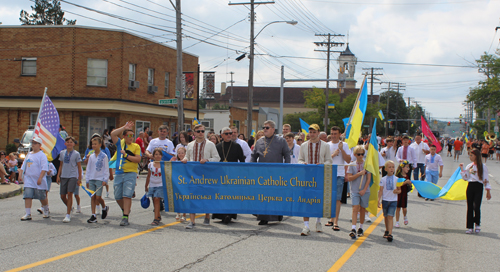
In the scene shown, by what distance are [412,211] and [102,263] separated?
8016 mm

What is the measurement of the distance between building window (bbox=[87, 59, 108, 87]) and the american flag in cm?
1905

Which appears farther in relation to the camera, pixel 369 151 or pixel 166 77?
pixel 166 77

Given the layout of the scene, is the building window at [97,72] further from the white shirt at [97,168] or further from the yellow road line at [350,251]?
the yellow road line at [350,251]

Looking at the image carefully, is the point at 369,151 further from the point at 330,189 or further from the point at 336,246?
the point at 336,246

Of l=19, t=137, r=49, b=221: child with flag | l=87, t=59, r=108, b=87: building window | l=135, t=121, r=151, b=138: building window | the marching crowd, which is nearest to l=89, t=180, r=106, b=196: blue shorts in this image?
the marching crowd

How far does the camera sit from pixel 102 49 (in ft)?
96.4

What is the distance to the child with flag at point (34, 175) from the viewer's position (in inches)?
366

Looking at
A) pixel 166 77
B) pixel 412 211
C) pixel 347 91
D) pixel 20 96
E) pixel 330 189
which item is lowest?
pixel 412 211

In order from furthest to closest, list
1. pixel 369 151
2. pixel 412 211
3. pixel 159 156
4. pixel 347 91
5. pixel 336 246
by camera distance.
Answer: pixel 347 91 → pixel 412 211 → pixel 159 156 → pixel 369 151 → pixel 336 246

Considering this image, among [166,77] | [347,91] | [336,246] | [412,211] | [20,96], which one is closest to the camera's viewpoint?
[336,246]

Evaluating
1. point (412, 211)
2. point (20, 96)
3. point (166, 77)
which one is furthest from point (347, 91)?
point (412, 211)

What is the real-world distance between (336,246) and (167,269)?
282 cm

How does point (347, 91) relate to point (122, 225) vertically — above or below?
above

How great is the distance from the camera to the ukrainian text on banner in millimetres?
8367
